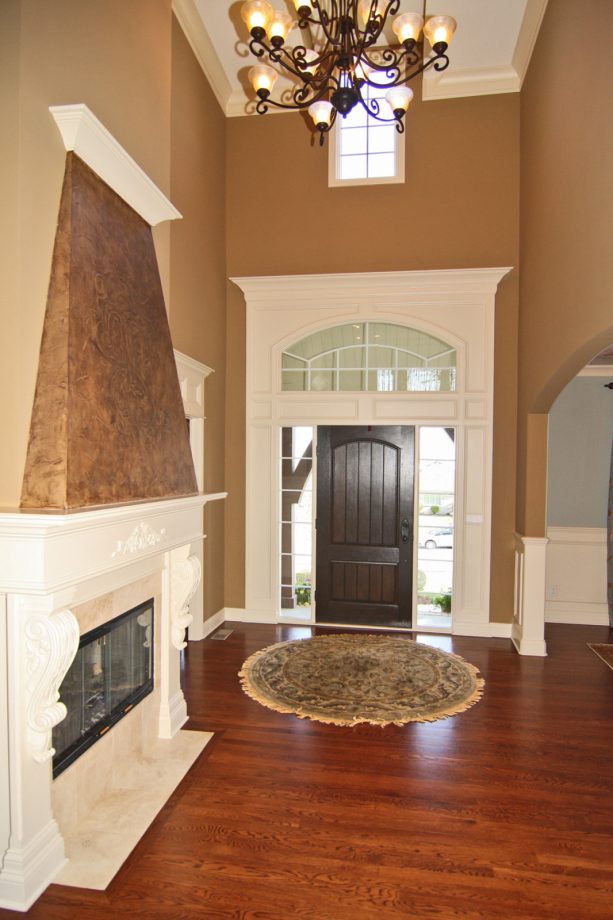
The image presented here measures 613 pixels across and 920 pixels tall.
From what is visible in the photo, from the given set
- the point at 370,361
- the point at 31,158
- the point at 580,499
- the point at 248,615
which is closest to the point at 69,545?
the point at 31,158

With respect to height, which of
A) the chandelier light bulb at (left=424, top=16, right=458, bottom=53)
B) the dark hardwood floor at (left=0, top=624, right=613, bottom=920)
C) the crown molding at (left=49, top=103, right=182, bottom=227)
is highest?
the chandelier light bulb at (left=424, top=16, right=458, bottom=53)

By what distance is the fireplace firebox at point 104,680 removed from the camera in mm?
2461

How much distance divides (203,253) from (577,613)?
5.17 m

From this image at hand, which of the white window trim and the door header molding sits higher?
the white window trim

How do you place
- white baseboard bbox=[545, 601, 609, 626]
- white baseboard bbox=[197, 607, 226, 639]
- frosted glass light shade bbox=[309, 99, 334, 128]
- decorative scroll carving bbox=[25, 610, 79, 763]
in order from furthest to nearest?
white baseboard bbox=[545, 601, 609, 626], white baseboard bbox=[197, 607, 226, 639], frosted glass light shade bbox=[309, 99, 334, 128], decorative scroll carving bbox=[25, 610, 79, 763]

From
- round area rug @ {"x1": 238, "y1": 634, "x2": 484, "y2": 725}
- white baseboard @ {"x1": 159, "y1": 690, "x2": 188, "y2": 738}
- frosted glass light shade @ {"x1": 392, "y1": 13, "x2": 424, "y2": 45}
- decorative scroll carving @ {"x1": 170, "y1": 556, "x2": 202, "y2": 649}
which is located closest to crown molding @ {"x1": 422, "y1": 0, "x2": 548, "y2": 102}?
frosted glass light shade @ {"x1": 392, "y1": 13, "x2": 424, "y2": 45}

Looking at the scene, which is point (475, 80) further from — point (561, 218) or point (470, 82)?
point (561, 218)

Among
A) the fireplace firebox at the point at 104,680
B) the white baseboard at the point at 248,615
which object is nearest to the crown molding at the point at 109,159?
the fireplace firebox at the point at 104,680

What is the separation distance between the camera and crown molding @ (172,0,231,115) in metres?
4.60

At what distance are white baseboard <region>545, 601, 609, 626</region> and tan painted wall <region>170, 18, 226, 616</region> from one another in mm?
3443

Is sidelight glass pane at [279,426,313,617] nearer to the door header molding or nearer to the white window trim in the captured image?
the door header molding

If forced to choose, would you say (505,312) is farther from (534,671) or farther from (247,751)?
(247,751)

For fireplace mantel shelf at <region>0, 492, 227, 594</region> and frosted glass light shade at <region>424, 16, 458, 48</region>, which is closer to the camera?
fireplace mantel shelf at <region>0, 492, 227, 594</region>

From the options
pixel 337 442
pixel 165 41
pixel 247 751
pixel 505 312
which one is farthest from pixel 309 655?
pixel 165 41
